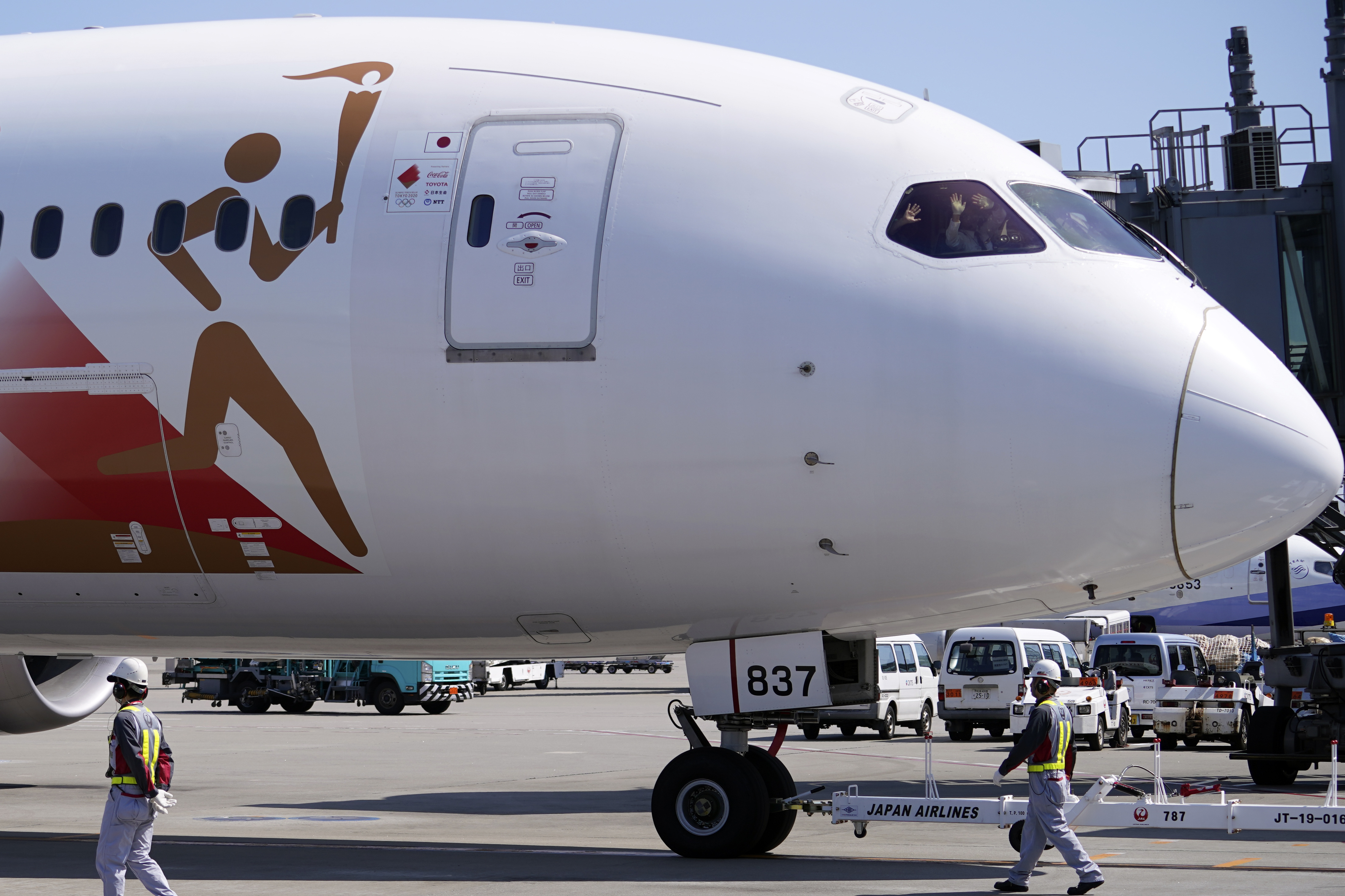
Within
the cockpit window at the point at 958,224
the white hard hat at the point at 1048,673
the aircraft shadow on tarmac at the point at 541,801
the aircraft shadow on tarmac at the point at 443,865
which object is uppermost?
the cockpit window at the point at 958,224

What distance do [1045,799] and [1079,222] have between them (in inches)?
165

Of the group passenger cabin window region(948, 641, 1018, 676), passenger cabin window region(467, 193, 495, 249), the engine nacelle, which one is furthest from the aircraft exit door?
passenger cabin window region(948, 641, 1018, 676)

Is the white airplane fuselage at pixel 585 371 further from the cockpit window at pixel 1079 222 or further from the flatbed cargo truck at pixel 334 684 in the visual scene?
the flatbed cargo truck at pixel 334 684

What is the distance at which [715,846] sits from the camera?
480 inches

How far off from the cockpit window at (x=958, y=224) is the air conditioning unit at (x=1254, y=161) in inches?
557

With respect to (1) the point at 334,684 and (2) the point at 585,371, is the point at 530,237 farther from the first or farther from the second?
(1) the point at 334,684

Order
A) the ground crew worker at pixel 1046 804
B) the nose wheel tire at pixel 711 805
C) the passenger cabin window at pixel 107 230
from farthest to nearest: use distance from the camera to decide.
Answer: the nose wheel tire at pixel 711 805, the passenger cabin window at pixel 107 230, the ground crew worker at pixel 1046 804

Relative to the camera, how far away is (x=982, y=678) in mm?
32906

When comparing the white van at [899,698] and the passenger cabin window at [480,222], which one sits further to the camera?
the white van at [899,698]

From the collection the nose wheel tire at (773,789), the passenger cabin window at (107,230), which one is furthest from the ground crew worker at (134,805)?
the nose wheel tire at (773,789)

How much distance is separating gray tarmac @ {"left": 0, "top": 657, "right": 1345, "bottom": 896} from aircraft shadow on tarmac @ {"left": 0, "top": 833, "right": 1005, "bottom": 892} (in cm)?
4

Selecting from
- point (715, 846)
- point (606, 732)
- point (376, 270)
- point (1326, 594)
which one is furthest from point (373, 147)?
point (1326, 594)

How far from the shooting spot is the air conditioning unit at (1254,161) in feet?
78.3

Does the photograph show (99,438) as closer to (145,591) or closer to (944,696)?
(145,591)
